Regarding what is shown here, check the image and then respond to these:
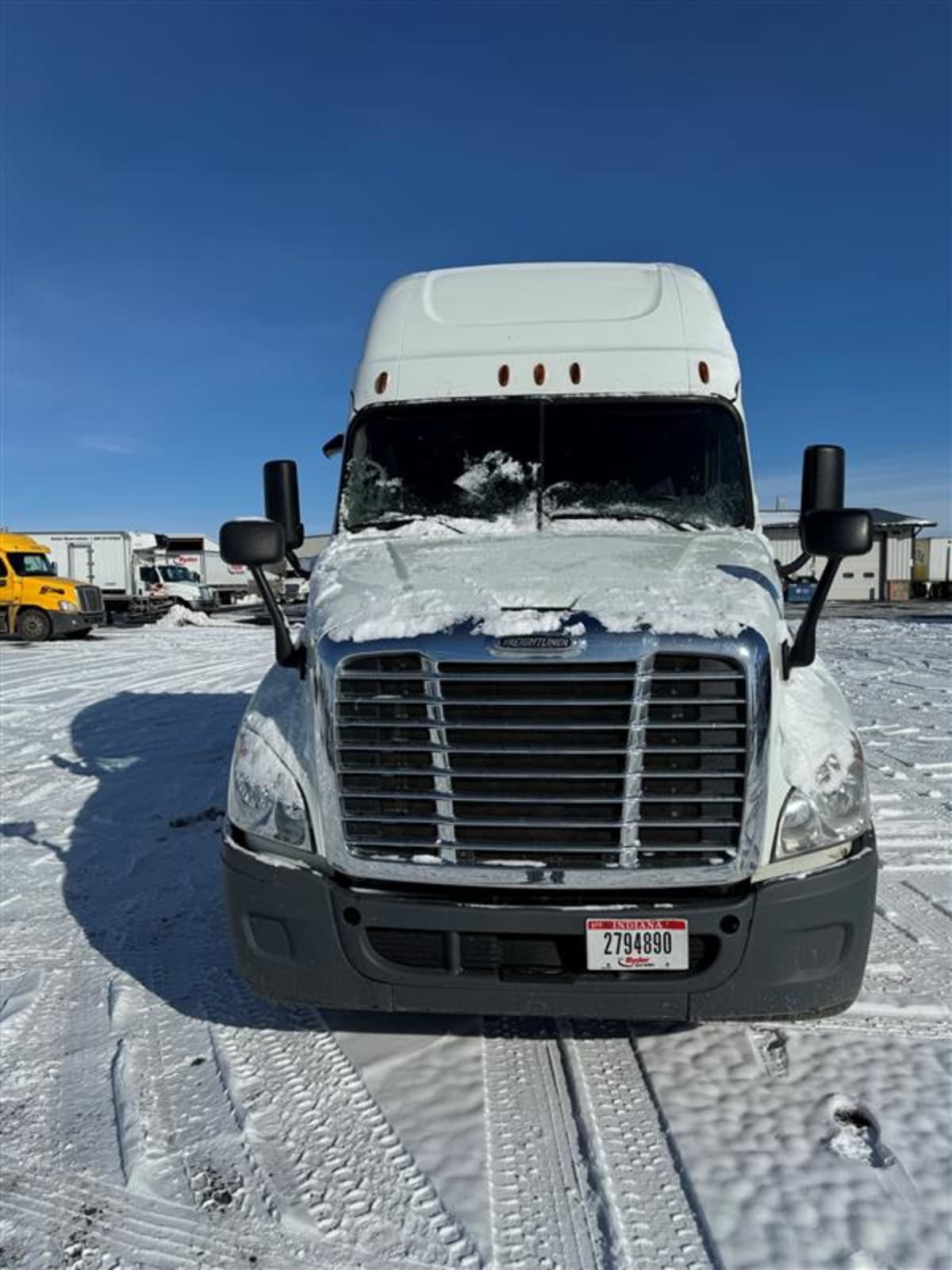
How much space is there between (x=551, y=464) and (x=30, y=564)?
22.8m

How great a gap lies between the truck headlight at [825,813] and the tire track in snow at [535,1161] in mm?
1126

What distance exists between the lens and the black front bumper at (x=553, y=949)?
2.64 metres

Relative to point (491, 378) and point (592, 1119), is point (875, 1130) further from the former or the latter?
point (491, 378)

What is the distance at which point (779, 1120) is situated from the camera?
273 centimetres

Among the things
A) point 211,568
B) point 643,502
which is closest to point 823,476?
point 643,502

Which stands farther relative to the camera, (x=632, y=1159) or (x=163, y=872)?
(x=163, y=872)

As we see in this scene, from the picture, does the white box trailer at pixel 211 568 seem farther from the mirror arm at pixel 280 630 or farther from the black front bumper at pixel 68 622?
the mirror arm at pixel 280 630

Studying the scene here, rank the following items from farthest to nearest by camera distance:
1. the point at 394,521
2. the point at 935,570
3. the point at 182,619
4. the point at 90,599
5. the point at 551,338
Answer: the point at 935,570
the point at 182,619
the point at 90,599
the point at 551,338
the point at 394,521

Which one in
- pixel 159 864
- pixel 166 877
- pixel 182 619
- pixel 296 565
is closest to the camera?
pixel 296 565

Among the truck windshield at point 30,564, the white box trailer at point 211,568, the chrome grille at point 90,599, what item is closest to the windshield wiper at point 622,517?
the chrome grille at point 90,599

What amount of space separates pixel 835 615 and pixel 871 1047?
97.1 feet

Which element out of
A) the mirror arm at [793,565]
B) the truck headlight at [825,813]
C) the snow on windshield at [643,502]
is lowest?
the truck headlight at [825,813]

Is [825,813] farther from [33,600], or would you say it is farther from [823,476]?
[33,600]

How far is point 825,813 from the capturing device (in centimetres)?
274
